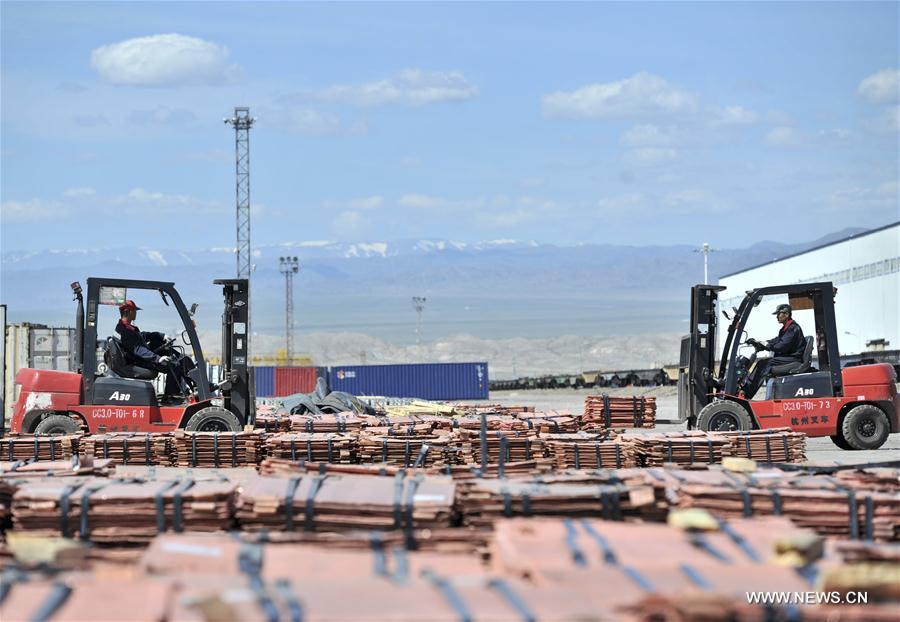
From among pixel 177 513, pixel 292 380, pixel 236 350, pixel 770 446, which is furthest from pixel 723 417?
pixel 292 380

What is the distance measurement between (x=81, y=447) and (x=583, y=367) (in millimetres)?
121294

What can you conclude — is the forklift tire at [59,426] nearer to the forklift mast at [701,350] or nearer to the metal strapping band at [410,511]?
the metal strapping band at [410,511]

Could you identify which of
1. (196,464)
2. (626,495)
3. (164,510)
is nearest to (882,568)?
(626,495)

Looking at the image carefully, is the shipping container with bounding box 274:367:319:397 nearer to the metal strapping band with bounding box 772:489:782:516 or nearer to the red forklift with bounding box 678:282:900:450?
the red forklift with bounding box 678:282:900:450

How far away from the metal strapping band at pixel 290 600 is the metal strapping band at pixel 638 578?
2.04 meters

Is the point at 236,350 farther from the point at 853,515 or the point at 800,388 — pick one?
the point at 853,515

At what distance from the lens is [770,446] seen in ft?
55.2

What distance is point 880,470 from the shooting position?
12422 millimetres

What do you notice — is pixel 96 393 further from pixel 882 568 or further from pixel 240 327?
pixel 882 568

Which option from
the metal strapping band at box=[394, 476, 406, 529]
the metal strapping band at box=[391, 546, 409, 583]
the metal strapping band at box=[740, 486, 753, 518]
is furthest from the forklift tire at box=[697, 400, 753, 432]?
the metal strapping band at box=[391, 546, 409, 583]

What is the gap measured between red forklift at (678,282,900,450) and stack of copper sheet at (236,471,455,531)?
33.1 feet

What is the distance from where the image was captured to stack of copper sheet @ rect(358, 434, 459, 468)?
52.9 feet

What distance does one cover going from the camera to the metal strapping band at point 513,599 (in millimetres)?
6451
